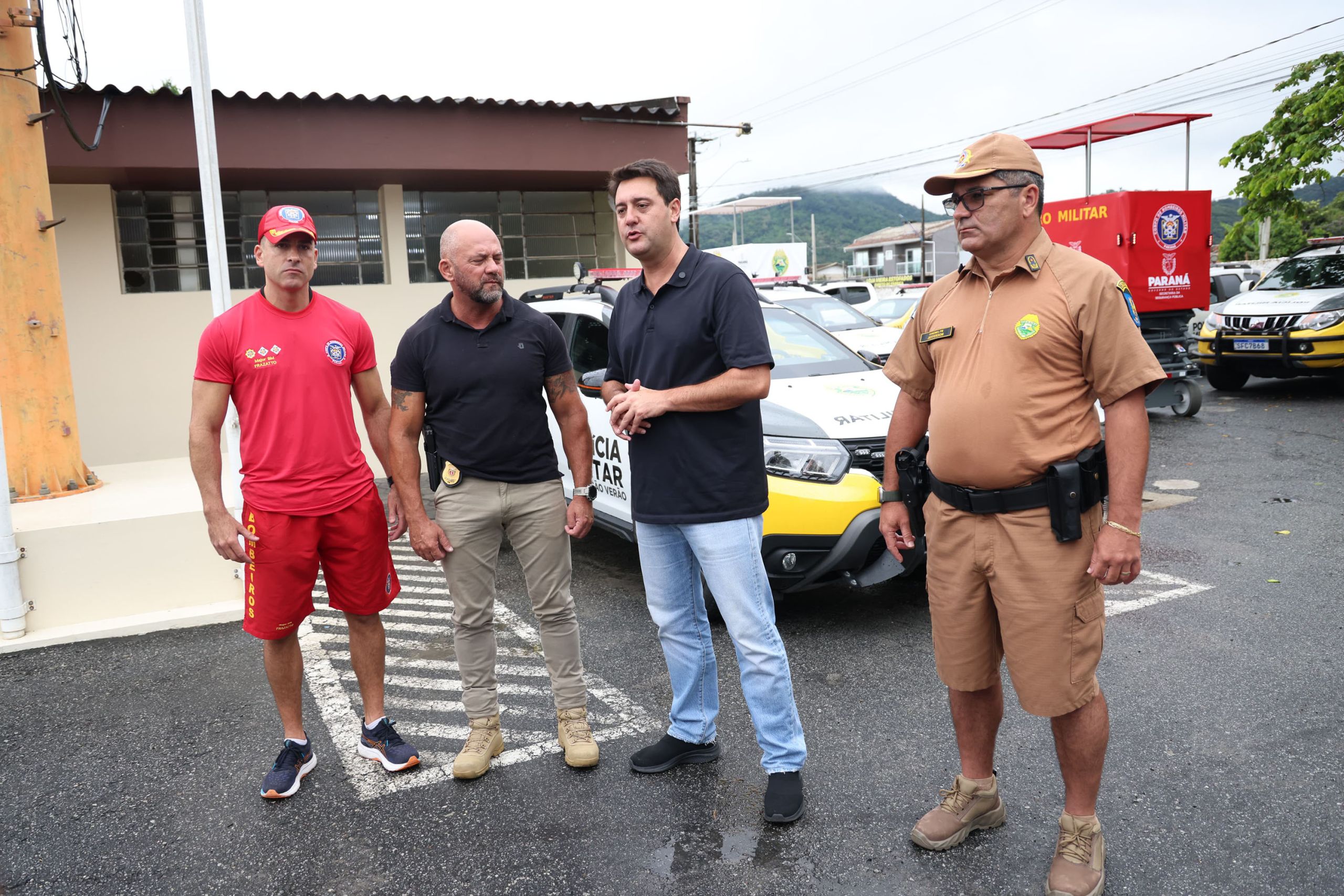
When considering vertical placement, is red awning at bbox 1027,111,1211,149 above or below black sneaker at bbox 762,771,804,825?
above

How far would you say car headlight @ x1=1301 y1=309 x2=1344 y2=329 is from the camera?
1145 cm

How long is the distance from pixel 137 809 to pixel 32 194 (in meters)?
4.18

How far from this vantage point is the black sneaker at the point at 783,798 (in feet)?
9.95

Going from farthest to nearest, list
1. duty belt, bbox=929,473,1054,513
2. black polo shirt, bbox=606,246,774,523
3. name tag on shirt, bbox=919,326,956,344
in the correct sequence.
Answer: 1. black polo shirt, bbox=606,246,774,523
2. name tag on shirt, bbox=919,326,956,344
3. duty belt, bbox=929,473,1054,513

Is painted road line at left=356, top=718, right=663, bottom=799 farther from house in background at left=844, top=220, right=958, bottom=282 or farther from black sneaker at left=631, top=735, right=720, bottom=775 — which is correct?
house in background at left=844, top=220, right=958, bottom=282

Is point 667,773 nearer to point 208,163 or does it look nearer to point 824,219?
point 208,163

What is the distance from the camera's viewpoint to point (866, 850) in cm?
289

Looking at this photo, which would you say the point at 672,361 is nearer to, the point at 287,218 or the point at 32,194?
the point at 287,218

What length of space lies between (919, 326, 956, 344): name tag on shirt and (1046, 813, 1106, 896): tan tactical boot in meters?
1.42

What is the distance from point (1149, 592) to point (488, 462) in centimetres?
392

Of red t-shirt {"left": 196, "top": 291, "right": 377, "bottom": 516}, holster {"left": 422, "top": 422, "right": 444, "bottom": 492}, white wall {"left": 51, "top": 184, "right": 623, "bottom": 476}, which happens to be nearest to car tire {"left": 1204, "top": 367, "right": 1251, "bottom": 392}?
white wall {"left": 51, "top": 184, "right": 623, "bottom": 476}

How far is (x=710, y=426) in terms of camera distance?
3074 millimetres

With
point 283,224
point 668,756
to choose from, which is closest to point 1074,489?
point 668,756

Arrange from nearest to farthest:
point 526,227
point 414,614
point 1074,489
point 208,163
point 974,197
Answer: point 1074,489
point 974,197
point 208,163
point 414,614
point 526,227
